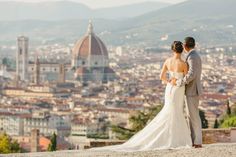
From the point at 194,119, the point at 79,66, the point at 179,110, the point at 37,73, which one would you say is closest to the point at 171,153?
the point at 194,119

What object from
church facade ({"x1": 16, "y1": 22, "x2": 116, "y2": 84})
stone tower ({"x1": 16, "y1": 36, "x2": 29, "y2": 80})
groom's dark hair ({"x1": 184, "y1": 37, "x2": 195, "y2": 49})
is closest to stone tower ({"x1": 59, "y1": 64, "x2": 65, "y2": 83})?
church facade ({"x1": 16, "y1": 22, "x2": 116, "y2": 84})

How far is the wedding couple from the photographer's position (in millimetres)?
7355

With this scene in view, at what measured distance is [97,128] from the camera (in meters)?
57.5

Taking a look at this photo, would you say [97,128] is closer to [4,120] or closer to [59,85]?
[4,120]

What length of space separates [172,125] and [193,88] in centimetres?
34

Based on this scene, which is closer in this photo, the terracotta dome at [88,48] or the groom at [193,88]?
the groom at [193,88]

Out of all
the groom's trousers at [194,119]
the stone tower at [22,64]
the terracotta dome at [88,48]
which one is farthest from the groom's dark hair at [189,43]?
the stone tower at [22,64]

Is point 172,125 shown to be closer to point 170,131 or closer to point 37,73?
point 170,131

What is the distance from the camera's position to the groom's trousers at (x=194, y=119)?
7324 mm

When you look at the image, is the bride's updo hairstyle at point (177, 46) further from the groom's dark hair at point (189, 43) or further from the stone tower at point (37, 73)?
the stone tower at point (37, 73)

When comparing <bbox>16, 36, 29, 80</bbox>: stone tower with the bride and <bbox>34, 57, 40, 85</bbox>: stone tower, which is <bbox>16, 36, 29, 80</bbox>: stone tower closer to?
<bbox>34, 57, 40, 85</bbox>: stone tower

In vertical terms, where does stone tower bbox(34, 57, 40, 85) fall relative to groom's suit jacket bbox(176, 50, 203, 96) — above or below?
below

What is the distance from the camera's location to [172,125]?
7488 mm

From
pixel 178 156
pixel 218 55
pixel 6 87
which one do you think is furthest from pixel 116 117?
pixel 218 55
